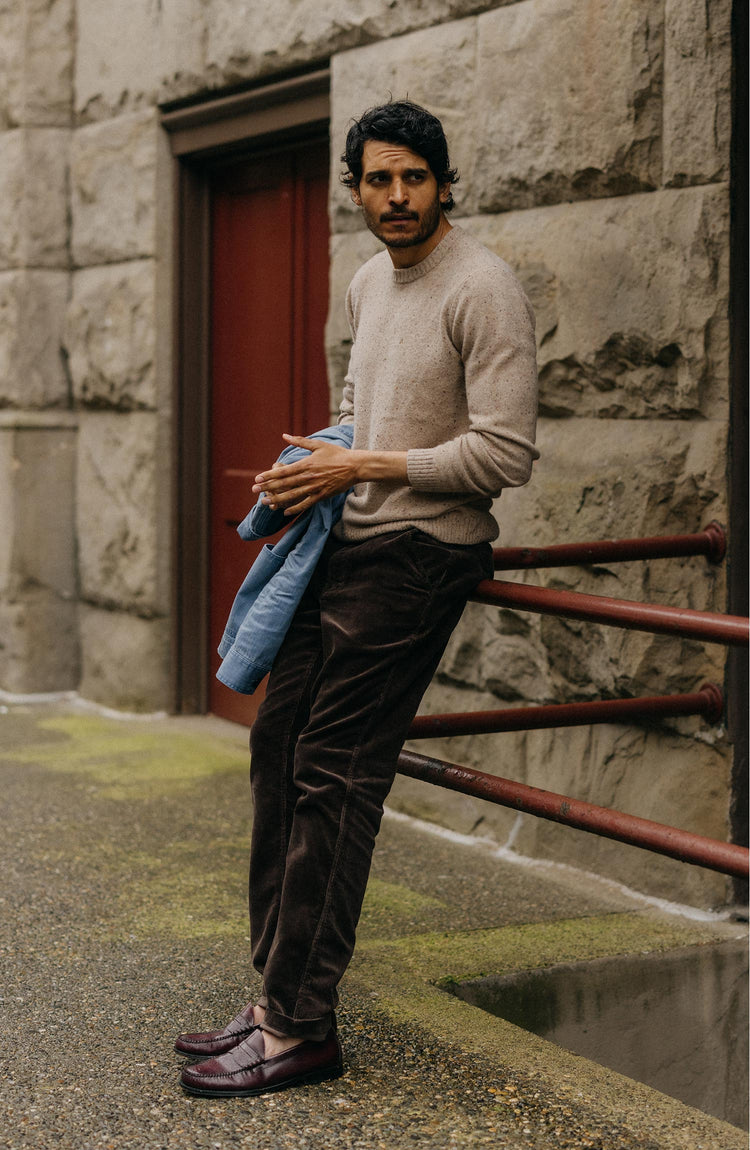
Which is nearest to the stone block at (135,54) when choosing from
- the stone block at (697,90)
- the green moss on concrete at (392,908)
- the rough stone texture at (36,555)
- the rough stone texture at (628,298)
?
the rough stone texture at (36,555)

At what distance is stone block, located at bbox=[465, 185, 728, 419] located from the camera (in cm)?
367

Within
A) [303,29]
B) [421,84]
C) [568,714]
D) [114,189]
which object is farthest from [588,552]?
[114,189]

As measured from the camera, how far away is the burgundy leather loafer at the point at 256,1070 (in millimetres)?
2691

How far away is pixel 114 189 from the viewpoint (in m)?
6.42

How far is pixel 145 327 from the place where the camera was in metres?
6.21

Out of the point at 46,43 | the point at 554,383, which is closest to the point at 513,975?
the point at 554,383

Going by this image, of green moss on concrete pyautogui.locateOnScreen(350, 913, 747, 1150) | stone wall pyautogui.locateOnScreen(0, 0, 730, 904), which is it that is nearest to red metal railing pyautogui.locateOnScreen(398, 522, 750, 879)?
stone wall pyautogui.locateOnScreen(0, 0, 730, 904)

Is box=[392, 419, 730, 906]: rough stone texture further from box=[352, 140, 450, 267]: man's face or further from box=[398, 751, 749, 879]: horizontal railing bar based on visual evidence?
box=[352, 140, 450, 267]: man's face

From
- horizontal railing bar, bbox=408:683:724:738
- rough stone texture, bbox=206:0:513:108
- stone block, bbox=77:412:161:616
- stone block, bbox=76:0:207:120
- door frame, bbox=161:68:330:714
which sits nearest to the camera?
horizontal railing bar, bbox=408:683:724:738

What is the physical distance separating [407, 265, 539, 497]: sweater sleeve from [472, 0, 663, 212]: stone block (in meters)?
1.34

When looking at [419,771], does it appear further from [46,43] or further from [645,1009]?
[46,43]

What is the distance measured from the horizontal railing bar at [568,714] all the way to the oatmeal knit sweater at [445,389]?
433 millimetres

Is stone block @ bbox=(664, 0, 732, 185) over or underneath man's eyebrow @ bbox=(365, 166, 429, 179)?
over

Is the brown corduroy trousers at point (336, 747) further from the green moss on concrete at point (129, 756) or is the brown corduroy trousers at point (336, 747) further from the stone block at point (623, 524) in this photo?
the green moss on concrete at point (129, 756)
